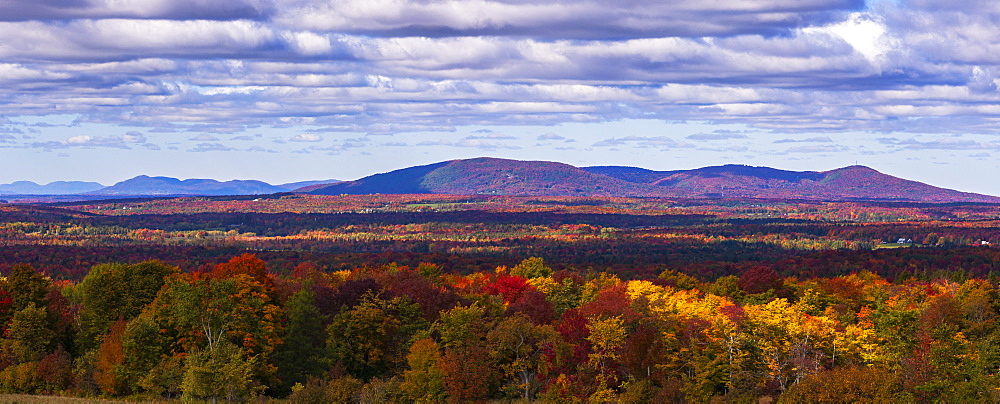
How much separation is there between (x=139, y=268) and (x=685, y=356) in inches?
2065

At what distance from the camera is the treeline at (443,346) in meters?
83.2

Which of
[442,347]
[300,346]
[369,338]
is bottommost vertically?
[442,347]

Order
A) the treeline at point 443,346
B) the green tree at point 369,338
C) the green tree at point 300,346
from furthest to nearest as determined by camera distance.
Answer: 1. the green tree at point 369,338
2. the green tree at point 300,346
3. the treeline at point 443,346

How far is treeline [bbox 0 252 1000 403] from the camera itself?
3278 inches

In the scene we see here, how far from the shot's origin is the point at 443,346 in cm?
9719

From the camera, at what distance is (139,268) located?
10288 centimetres

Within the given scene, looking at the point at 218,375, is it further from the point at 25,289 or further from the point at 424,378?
the point at 25,289

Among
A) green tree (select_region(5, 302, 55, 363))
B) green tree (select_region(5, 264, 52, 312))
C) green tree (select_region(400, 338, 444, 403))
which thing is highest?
green tree (select_region(5, 264, 52, 312))

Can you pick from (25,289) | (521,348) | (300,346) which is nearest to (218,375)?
(300,346)

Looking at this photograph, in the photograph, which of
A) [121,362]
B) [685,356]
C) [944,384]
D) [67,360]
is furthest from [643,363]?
[67,360]

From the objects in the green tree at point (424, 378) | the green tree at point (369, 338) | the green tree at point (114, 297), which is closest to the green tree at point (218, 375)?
the green tree at point (369, 338)

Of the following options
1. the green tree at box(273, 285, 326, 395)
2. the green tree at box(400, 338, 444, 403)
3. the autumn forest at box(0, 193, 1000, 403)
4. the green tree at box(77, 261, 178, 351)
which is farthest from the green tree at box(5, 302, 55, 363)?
the green tree at box(400, 338, 444, 403)

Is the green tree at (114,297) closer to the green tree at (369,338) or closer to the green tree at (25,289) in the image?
the green tree at (25,289)

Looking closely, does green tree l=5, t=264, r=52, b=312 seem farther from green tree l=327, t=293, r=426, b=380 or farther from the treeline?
green tree l=327, t=293, r=426, b=380
